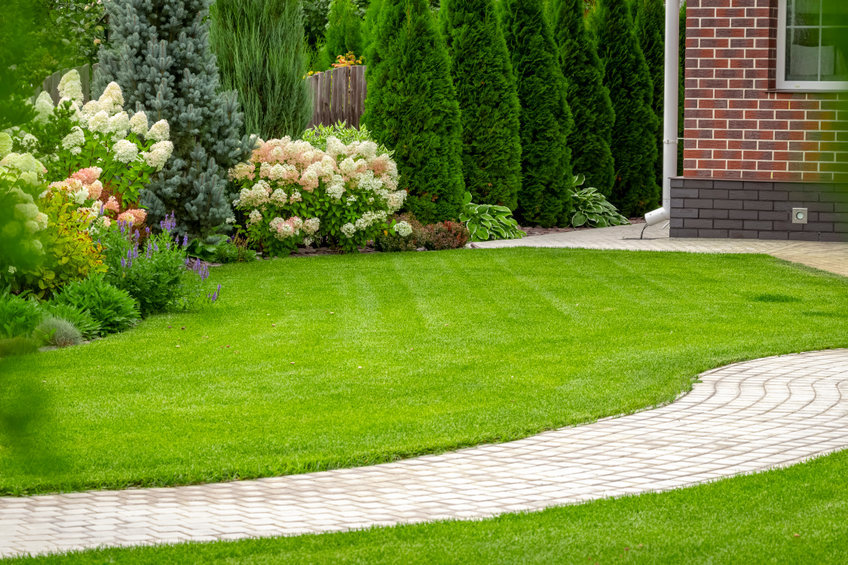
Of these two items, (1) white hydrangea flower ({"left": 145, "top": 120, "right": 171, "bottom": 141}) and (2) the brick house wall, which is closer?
(1) white hydrangea flower ({"left": 145, "top": 120, "right": 171, "bottom": 141})

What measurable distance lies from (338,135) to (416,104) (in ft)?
3.93

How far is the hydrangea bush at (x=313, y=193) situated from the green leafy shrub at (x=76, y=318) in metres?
4.59

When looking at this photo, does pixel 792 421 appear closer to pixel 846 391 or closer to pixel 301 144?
pixel 846 391

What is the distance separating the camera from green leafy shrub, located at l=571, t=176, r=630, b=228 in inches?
654

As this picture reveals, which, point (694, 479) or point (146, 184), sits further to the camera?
point (146, 184)

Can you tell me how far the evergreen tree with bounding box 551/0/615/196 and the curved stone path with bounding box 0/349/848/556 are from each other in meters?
11.3

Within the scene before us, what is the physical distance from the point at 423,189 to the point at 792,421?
28.9ft

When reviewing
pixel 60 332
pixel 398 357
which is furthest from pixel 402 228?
pixel 60 332

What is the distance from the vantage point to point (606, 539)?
12.1ft

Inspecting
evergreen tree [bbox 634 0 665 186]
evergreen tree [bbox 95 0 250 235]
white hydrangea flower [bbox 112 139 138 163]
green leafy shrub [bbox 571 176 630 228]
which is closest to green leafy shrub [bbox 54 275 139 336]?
→ white hydrangea flower [bbox 112 139 138 163]

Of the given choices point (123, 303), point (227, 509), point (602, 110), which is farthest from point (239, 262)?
point (227, 509)

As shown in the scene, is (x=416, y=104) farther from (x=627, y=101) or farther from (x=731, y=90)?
(x=627, y=101)

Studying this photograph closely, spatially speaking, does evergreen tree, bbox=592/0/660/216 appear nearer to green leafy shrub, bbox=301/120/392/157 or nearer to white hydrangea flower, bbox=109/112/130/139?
green leafy shrub, bbox=301/120/392/157

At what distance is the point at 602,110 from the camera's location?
16812mm
